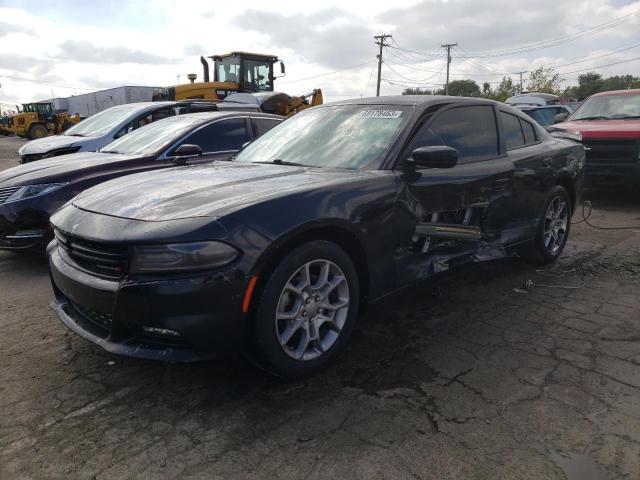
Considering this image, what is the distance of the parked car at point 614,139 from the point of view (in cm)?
774

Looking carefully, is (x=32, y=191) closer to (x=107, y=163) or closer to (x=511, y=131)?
(x=107, y=163)

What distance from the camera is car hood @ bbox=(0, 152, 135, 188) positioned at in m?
4.91

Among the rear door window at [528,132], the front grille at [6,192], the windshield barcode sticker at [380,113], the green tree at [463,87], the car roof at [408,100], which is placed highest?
the green tree at [463,87]

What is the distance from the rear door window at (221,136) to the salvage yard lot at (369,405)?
277 cm

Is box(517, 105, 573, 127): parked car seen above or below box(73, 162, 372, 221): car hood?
above

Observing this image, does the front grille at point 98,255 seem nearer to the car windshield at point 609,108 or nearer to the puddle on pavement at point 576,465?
the puddle on pavement at point 576,465

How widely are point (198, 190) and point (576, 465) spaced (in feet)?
7.66

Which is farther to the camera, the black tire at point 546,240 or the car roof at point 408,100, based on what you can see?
the black tire at point 546,240

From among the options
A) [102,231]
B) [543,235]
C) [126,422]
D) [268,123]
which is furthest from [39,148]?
[543,235]

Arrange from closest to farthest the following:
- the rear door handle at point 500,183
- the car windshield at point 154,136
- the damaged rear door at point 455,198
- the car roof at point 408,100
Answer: the damaged rear door at point 455,198 → the car roof at point 408,100 → the rear door handle at point 500,183 → the car windshield at point 154,136

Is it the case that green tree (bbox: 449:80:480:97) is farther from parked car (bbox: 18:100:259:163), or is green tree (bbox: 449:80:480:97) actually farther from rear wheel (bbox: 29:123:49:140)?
parked car (bbox: 18:100:259:163)

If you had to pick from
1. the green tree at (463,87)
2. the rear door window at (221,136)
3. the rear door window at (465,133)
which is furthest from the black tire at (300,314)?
the green tree at (463,87)

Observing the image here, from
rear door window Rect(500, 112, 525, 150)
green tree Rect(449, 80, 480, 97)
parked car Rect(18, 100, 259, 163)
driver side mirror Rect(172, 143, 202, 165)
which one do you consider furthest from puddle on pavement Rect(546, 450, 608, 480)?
green tree Rect(449, 80, 480, 97)

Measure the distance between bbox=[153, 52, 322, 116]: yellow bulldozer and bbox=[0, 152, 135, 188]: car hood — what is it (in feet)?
27.8
